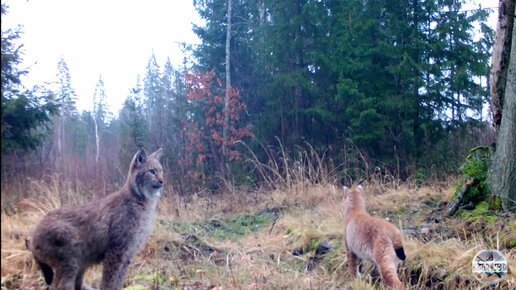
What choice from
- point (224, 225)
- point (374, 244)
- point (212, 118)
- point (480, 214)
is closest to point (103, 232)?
point (374, 244)

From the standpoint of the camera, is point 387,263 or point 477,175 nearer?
point 387,263

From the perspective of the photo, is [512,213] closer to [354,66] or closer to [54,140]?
[54,140]

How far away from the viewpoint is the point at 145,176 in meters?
4.43

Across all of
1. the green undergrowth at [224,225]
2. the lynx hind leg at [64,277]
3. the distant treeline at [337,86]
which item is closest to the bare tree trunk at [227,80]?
the distant treeline at [337,86]

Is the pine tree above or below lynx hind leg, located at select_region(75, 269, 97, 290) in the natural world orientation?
above

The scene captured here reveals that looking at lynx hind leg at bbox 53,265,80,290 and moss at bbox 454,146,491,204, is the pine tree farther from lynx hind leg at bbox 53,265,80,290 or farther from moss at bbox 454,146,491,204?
moss at bbox 454,146,491,204

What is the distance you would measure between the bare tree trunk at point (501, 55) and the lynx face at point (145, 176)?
212 inches

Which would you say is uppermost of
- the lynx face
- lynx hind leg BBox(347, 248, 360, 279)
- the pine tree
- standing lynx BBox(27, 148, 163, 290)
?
the pine tree

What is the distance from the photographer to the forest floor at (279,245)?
186 inches

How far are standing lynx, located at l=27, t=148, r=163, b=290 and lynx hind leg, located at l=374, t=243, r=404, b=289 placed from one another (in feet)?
6.94

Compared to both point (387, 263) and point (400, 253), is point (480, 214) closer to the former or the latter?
point (400, 253)

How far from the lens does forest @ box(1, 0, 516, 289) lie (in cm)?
417

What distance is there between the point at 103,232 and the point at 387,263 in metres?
2.53

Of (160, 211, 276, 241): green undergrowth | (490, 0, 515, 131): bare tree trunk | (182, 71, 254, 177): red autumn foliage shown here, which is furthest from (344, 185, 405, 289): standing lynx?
(182, 71, 254, 177): red autumn foliage
